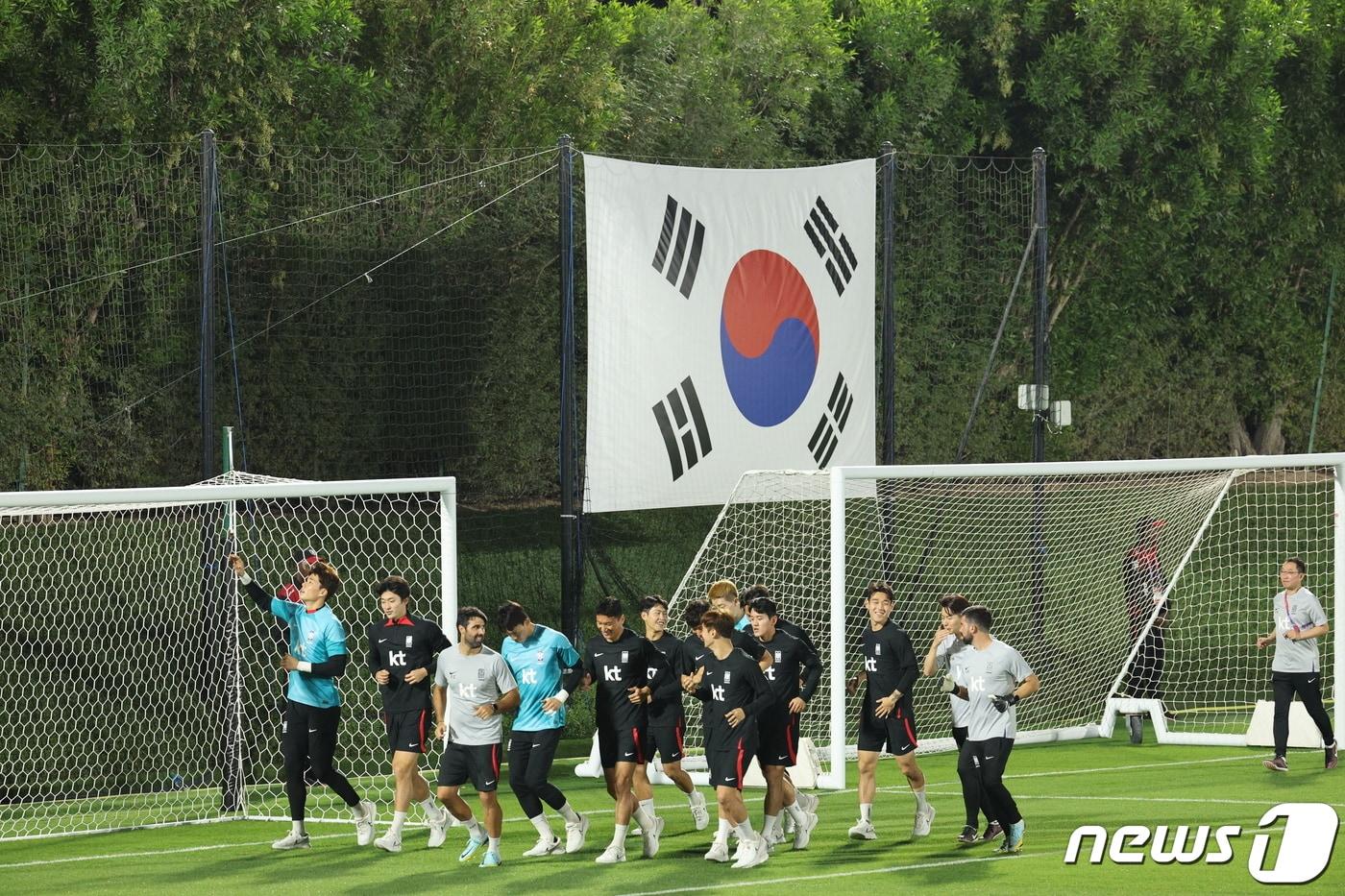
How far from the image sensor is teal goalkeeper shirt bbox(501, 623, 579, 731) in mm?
10648

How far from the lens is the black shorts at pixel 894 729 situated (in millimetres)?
11227

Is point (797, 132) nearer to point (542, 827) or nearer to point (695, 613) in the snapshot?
point (695, 613)

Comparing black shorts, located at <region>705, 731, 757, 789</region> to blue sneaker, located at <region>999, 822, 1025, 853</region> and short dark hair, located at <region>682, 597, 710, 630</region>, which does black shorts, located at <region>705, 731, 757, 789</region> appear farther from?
blue sneaker, located at <region>999, 822, 1025, 853</region>

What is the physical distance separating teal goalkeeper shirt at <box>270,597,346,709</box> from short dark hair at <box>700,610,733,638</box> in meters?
2.37

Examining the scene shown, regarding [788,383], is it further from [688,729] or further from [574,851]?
[574,851]

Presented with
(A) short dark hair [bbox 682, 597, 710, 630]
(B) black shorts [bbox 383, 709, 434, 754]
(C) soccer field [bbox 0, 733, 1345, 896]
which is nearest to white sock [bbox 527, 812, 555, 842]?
(C) soccer field [bbox 0, 733, 1345, 896]

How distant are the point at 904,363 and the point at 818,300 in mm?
6222

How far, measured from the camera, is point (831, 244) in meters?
17.4

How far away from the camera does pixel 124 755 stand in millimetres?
16125

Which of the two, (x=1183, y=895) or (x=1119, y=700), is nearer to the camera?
(x=1183, y=895)

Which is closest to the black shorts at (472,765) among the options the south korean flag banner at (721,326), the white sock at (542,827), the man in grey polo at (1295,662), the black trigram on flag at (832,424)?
the white sock at (542,827)

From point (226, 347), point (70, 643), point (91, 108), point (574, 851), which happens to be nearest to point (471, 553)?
point (226, 347)

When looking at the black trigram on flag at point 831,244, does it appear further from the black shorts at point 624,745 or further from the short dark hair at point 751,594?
the black shorts at point 624,745

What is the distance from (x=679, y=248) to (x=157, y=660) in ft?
20.6
